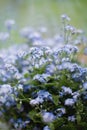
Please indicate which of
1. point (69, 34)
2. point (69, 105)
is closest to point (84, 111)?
point (69, 105)

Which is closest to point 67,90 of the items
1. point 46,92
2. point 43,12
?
point 46,92

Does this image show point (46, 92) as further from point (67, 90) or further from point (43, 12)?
point (43, 12)

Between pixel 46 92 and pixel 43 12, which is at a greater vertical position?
pixel 43 12

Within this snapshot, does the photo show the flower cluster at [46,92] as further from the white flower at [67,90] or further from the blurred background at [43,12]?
the blurred background at [43,12]

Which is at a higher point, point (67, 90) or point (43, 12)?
point (43, 12)

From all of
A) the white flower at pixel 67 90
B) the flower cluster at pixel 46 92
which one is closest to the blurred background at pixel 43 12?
the flower cluster at pixel 46 92

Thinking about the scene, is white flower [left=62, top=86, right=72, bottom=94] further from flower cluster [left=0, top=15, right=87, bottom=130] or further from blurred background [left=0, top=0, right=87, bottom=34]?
blurred background [left=0, top=0, right=87, bottom=34]

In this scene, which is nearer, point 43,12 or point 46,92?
point 46,92

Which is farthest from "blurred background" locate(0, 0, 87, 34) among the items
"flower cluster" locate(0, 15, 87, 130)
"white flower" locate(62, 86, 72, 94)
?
"white flower" locate(62, 86, 72, 94)

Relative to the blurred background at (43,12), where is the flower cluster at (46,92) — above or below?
below
